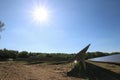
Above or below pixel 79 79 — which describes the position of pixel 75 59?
above

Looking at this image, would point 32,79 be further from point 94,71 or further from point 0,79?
point 94,71

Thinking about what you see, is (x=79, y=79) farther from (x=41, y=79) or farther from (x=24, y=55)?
(x=24, y=55)

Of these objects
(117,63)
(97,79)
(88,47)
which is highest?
(88,47)

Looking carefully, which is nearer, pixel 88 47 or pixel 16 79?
pixel 16 79

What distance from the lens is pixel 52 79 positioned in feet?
52.4

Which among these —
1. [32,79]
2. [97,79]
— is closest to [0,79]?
[32,79]

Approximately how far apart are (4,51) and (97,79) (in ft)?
196

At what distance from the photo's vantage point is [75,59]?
21.8 metres

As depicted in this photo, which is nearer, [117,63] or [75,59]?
[75,59]

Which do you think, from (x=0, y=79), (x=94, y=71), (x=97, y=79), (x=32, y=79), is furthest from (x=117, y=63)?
(x=0, y=79)

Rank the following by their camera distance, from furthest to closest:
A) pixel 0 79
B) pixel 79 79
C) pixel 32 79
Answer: pixel 79 79 < pixel 32 79 < pixel 0 79

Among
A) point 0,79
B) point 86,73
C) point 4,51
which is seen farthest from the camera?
point 4,51

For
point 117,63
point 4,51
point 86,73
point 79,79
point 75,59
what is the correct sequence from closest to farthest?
point 79,79 → point 86,73 → point 75,59 → point 117,63 → point 4,51

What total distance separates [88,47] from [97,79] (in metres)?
6.23
